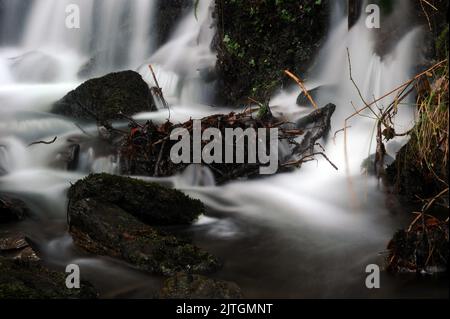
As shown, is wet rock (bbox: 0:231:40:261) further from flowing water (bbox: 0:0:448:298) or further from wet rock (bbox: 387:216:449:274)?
wet rock (bbox: 387:216:449:274)

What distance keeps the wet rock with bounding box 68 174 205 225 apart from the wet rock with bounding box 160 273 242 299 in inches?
53.3

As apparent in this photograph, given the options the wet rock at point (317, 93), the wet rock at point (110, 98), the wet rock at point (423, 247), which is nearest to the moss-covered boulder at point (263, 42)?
the wet rock at point (317, 93)

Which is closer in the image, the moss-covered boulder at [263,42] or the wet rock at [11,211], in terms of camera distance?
the wet rock at [11,211]

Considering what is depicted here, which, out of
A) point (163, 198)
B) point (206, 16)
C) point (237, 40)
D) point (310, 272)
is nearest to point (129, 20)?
point (206, 16)

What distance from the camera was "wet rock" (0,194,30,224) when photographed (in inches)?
186

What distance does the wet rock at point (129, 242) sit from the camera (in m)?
3.54

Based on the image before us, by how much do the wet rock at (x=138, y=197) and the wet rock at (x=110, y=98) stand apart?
10.6 feet

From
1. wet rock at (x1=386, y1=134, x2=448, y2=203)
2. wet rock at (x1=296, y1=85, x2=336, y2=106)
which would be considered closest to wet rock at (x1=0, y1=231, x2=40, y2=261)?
wet rock at (x1=386, y1=134, x2=448, y2=203)

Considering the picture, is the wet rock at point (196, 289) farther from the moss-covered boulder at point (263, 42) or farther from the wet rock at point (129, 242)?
the moss-covered boulder at point (263, 42)

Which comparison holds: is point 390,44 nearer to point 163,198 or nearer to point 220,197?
point 220,197

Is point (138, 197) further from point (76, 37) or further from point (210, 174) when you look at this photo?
point (76, 37)

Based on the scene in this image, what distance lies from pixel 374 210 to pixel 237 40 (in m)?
4.85

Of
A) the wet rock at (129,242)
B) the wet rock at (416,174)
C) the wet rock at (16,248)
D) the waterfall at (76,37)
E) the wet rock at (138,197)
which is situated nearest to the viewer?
the wet rock at (129,242)

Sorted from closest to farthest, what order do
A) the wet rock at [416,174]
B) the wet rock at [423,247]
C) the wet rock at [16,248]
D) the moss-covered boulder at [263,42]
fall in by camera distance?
1. the wet rock at [423,247]
2. the wet rock at [16,248]
3. the wet rock at [416,174]
4. the moss-covered boulder at [263,42]
